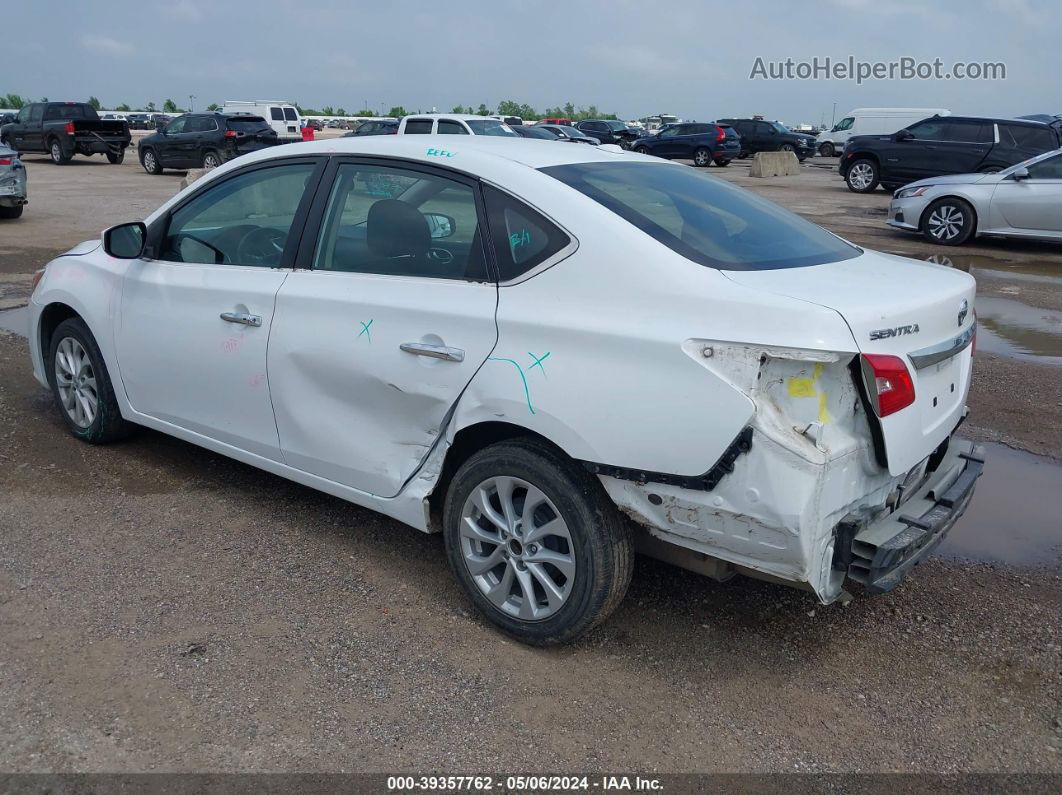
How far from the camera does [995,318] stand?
29.0 feet

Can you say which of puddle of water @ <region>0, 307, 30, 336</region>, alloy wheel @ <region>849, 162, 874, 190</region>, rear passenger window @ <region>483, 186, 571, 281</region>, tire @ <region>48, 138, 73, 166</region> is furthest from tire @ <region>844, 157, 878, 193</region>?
tire @ <region>48, 138, 73, 166</region>

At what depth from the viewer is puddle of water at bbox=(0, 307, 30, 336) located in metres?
7.75

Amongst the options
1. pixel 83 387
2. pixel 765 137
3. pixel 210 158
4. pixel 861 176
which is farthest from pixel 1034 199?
pixel 765 137

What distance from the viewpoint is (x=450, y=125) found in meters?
20.0

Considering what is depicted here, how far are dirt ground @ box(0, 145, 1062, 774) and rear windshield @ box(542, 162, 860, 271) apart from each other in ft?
4.51

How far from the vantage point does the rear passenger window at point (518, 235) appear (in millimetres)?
3172

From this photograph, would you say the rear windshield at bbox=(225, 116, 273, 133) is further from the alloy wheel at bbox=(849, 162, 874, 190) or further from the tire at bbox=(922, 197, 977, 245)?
the tire at bbox=(922, 197, 977, 245)

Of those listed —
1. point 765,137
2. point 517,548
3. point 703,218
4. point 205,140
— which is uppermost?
point 765,137

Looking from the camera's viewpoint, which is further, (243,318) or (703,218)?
(243,318)

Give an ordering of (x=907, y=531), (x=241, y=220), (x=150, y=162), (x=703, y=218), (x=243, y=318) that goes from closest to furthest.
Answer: (x=907, y=531) < (x=703, y=218) < (x=243, y=318) < (x=241, y=220) < (x=150, y=162)

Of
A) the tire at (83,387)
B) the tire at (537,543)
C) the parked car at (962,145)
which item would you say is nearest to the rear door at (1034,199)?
the parked car at (962,145)

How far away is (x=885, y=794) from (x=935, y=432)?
3.95 ft

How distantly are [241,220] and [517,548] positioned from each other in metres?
2.13

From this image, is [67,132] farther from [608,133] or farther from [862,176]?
[862,176]
